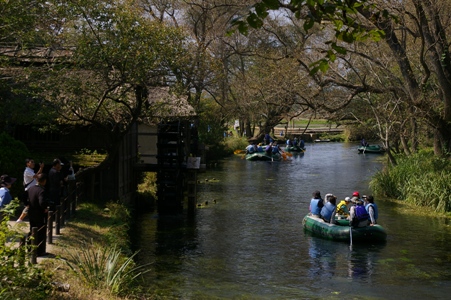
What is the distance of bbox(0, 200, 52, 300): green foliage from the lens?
9016 millimetres

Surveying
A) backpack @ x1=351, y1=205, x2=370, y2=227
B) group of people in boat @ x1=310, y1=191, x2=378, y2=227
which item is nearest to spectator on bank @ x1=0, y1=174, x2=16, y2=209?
group of people in boat @ x1=310, y1=191, x2=378, y2=227

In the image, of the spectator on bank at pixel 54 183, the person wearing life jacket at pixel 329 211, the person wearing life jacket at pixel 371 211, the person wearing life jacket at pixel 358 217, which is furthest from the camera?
the person wearing life jacket at pixel 329 211

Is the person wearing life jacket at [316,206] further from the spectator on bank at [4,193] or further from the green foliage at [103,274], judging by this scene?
the spectator on bank at [4,193]

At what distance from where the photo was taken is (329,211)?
20.3 meters

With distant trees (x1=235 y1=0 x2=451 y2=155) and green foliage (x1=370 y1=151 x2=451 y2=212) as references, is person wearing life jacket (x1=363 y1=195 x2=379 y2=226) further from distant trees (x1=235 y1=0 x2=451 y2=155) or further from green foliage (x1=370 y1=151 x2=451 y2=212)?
green foliage (x1=370 y1=151 x2=451 y2=212)

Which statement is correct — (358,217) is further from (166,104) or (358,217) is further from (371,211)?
(166,104)

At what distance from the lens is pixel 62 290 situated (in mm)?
10398

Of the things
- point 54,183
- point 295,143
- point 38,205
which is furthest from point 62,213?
point 295,143

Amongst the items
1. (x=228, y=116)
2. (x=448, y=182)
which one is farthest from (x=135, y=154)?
(x=228, y=116)

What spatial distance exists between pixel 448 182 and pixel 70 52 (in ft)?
47.0

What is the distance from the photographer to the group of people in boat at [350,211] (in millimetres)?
19516

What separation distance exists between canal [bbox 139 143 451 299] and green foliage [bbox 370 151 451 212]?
974mm

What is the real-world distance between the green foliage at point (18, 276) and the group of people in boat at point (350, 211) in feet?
38.3

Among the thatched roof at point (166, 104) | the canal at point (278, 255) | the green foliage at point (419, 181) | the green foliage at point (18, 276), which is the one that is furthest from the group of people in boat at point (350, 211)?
the green foliage at point (18, 276)
